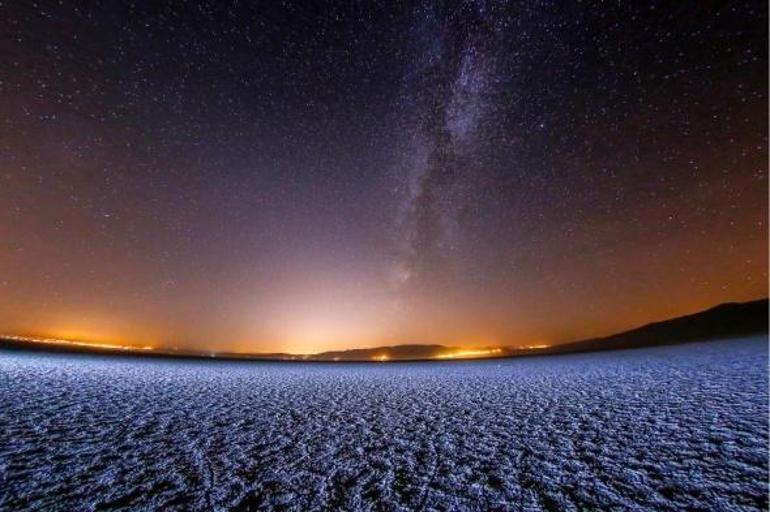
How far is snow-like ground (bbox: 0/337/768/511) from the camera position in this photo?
3.70ft

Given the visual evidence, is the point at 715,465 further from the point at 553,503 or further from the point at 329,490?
the point at 329,490

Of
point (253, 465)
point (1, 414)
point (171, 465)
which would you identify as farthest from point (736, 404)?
point (1, 414)

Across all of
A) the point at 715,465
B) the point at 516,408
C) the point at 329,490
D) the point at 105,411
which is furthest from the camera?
the point at 516,408

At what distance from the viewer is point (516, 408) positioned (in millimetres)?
2590

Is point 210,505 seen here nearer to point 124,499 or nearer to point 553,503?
point 124,499

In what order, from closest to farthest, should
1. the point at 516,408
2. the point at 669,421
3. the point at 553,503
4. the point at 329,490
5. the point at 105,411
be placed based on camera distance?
the point at 553,503 < the point at 329,490 < the point at 669,421 < the point at 105,411 < the point at 516,408

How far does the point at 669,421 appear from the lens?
6.60 feet

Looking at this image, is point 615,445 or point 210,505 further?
point 615,445

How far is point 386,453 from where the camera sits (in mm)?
1592

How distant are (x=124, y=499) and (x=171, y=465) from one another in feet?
0.99

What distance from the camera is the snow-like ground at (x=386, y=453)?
1.13 m

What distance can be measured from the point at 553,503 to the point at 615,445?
2.59 feet

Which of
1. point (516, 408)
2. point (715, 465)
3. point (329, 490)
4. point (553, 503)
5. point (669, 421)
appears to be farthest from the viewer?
point (516, 408)

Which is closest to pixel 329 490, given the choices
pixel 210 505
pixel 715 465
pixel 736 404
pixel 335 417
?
pixel 210 505
